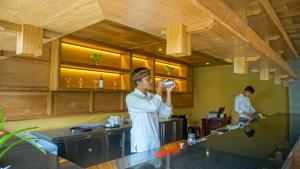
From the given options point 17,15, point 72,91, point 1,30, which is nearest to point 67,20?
point 17,15

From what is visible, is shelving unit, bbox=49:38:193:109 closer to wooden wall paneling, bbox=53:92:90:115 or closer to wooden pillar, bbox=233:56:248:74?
wooden wall paneling, bbox=53:92:90:115

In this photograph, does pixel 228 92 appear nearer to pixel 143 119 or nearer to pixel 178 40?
pixel 143 119

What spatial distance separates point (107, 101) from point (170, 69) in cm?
214

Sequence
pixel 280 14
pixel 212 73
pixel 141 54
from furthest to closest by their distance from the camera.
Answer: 1. pixel 212 73
2. pixel 141 54
3. pixel 280 14

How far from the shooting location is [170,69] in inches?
210

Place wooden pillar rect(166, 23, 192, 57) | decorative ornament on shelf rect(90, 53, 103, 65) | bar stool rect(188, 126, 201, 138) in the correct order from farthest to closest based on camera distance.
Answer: bar stool rect(188, 126, 201, 138), decorative ornament on shelf rect(90, 53, 103, 65), wooden pillar rect(166, 23, 192, 57)

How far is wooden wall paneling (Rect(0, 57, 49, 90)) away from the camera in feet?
8.56

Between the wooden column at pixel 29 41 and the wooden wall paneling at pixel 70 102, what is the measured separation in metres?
2.22

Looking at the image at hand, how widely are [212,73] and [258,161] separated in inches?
199

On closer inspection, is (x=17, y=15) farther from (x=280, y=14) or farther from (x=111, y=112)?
(x=111, y=112)

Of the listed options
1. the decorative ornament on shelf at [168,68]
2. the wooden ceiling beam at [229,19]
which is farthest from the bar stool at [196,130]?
the wooden ceiling beam at [229,19]

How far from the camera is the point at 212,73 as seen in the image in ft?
20.0

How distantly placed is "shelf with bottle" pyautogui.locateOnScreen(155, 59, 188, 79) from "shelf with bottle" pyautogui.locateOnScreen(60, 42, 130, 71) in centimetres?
99

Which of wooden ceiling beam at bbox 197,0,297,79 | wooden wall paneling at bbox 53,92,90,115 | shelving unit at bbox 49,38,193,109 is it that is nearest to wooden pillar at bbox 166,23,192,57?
wooden ceiling beam at bbox 197,0,297,79
